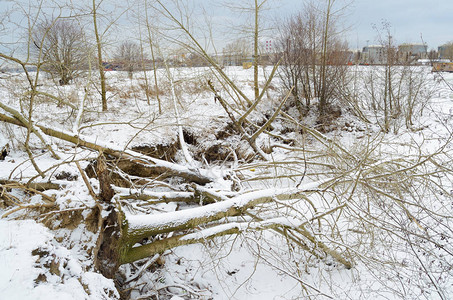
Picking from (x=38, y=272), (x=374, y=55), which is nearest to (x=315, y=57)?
(x=374, y=55)

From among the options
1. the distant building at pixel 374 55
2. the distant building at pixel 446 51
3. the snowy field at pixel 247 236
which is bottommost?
the snowy field at pixel 247 236

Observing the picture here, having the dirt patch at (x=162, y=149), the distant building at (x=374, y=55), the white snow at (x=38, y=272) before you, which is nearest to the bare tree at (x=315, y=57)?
the distant building at (x=374, y=55)

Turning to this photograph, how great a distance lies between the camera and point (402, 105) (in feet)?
37.8

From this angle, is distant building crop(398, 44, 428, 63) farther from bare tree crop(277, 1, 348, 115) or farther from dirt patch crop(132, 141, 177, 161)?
dirt patch crop(132, 141, 177, 161)

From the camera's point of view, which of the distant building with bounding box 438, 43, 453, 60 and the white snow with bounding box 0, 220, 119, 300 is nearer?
the white snow with bounding box 0, 220, 119, 300

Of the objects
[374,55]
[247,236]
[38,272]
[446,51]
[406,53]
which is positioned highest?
[374,55]

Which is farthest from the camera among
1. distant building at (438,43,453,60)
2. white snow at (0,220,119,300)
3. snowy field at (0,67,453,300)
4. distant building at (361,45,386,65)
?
distant building at (361,45,386,65)

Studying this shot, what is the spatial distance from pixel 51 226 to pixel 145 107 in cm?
861

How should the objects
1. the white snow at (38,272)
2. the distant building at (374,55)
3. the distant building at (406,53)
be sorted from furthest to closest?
the distant building at (374,55) < the distant building at (406,53) < the white snow at (38,272)

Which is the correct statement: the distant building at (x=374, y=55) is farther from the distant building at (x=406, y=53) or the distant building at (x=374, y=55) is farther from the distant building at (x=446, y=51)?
the distant building at (x=446, y=51)

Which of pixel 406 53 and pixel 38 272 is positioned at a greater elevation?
pixel 406 53

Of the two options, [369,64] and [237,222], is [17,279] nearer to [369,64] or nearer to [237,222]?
[237,222]

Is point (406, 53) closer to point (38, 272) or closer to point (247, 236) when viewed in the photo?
point (247, 236)

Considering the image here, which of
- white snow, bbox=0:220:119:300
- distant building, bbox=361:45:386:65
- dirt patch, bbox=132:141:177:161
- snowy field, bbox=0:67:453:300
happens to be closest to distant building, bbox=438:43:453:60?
distant building, bbox=361:45:386:65
